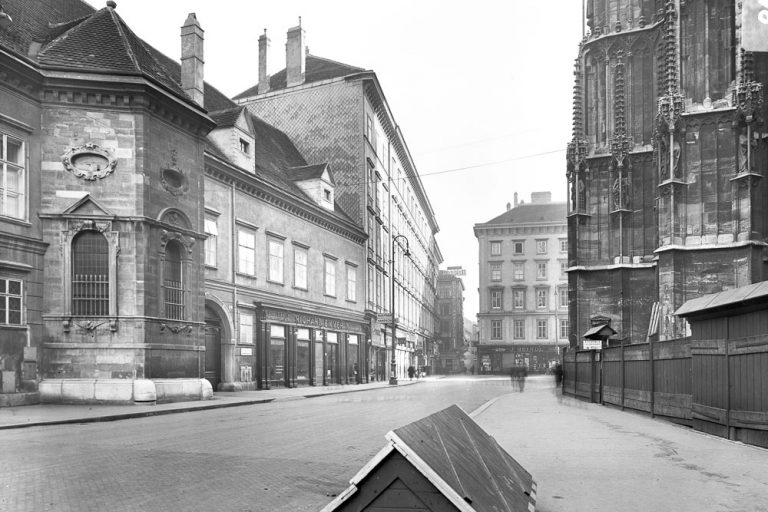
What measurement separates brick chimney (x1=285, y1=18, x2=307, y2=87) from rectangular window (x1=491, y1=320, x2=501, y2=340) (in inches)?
1847

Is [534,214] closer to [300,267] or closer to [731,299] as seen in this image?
[300,267]

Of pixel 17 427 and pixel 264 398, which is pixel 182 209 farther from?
pixel 17 427

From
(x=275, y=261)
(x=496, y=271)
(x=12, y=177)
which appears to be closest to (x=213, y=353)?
(x=275, y=261)

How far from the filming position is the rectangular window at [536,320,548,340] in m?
86.3

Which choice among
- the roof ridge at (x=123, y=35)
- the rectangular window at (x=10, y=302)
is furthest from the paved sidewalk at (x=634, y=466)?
the roof ridge at (x=123, y=35)

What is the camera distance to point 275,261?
34875mm

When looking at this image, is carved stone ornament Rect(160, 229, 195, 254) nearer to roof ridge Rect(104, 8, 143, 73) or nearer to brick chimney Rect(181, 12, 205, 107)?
roof ridge Rect(104, 8, 143, 73)

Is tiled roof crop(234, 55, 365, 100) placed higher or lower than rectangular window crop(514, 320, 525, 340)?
higher

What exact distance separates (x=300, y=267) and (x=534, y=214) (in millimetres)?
A: 58251

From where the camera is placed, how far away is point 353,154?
4750cm

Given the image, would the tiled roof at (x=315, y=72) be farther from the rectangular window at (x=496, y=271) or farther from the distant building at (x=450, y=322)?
the distant building at (x=450, y=322)

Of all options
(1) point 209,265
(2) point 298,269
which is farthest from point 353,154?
(1) point 209,265

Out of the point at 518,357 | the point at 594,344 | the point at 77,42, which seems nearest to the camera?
the point at 77,42

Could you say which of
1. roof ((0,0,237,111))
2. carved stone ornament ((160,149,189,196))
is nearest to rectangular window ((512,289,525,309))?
carved stone ornament ((160,149,189,196))
